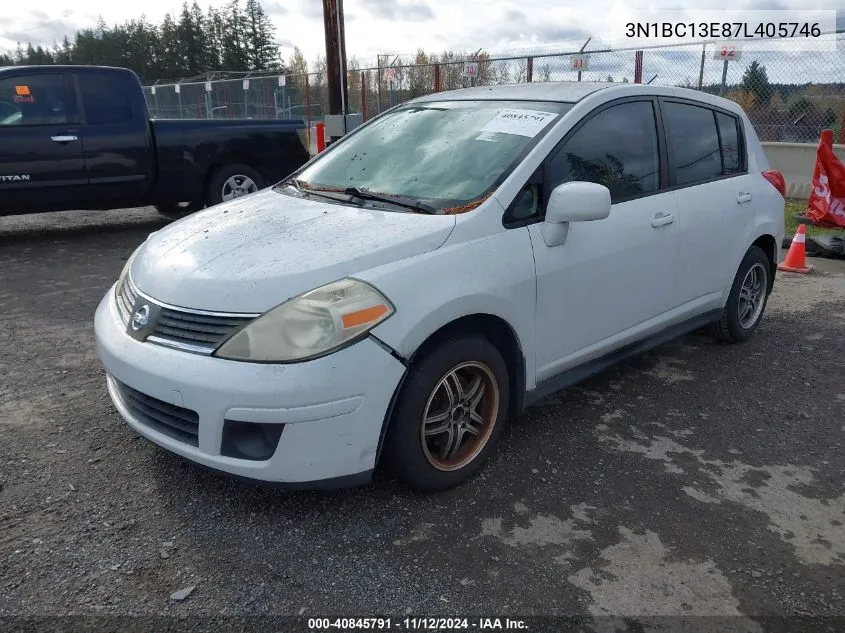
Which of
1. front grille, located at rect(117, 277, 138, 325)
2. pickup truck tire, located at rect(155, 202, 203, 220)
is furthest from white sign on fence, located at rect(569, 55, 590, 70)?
front grille, located at rect(117, 277, 138, 325)

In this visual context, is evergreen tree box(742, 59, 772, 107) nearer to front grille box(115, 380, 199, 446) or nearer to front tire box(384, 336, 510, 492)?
front tire box(384, 336, 510, 492)

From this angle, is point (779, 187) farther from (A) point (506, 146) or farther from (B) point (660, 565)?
(B) point (660, 565)

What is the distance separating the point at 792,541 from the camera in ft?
8.78

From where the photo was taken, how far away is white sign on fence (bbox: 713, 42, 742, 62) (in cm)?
1032

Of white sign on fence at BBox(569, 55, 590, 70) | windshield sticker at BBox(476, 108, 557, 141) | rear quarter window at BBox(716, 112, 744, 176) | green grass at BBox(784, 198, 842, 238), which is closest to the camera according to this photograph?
windshield sticker at BBox(476, 108, 557, 141)

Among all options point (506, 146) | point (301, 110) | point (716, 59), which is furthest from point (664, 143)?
point (301, 110)

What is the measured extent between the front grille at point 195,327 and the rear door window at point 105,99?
6166 millimetres

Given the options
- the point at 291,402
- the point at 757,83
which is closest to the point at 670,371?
the point at 291,402

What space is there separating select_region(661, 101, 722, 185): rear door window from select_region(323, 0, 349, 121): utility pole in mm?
7694

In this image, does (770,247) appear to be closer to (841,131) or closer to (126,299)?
(126,299)

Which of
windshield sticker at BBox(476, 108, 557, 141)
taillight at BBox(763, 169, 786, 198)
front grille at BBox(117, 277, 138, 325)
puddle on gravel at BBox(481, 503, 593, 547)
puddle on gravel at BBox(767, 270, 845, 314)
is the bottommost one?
puddle on gravel at BBox(481, 503, 593, 547)

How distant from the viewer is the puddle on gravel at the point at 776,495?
2.67 m

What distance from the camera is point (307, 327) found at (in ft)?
8.14

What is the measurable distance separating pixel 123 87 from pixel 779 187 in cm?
694
